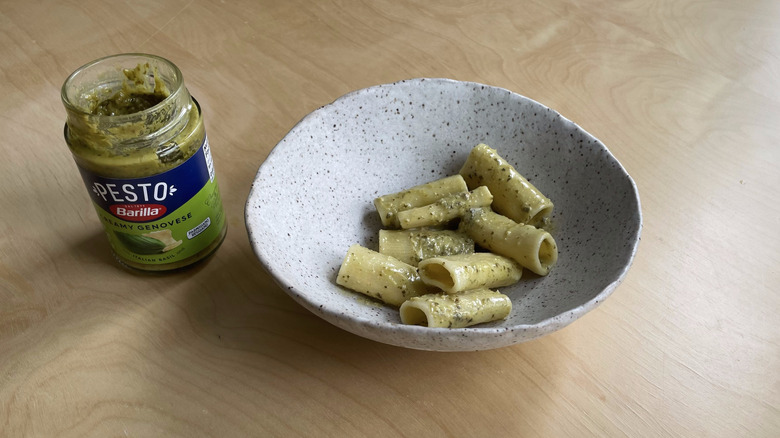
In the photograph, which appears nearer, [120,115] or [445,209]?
[120,115]

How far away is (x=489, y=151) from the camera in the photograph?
1.11 metres

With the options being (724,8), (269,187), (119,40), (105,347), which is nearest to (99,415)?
(105,347)

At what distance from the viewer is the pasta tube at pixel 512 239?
3.18ft

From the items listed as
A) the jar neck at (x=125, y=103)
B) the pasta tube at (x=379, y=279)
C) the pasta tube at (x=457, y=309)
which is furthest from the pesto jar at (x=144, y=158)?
the pasta tube at (x=457, y=309)

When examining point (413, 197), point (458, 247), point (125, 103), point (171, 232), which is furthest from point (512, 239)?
point (125, 103)

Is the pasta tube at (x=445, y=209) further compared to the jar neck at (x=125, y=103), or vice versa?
the pasta tube at (x=445, y=209)

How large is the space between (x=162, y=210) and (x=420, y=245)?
0.38 metres

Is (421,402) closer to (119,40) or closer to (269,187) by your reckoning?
(269,187)

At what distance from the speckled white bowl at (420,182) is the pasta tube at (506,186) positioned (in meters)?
0.05

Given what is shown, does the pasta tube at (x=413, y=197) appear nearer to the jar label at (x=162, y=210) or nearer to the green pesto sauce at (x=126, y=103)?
the jar label at (x=162, y=210)

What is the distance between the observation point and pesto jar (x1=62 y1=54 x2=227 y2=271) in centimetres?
87

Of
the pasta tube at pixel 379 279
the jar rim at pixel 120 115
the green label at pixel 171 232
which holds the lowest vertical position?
the green label at pixel 171 232

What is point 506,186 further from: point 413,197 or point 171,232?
point 171,232

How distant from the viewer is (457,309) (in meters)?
0.88
